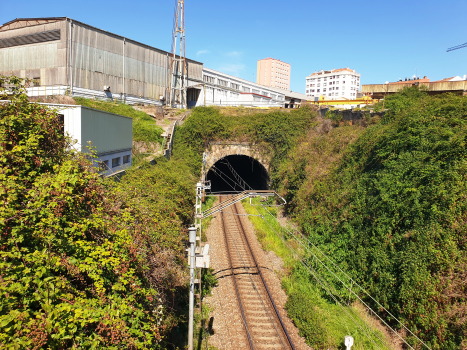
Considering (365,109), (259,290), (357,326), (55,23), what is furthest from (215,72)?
(357,326)

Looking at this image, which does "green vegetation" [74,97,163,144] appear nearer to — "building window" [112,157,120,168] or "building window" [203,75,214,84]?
"building window" [112,157,120,168]

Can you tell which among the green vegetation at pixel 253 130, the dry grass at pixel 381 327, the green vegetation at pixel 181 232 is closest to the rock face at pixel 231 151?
the green vegetation at pixel 253 130

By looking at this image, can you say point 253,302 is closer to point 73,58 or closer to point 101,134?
point 101,134

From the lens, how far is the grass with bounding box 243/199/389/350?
368 inches

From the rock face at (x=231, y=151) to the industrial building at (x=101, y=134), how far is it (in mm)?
9600

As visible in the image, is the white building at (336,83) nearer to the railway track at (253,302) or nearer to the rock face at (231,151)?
the rock face at (231,151)

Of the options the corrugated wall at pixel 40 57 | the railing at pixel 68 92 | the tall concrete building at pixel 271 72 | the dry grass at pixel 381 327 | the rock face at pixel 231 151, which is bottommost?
the dry grass at pixel 381 327

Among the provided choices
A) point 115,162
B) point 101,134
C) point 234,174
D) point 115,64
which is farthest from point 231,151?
point 101,134

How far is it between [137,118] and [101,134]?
12.3 meters

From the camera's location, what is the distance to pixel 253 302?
11.7 m

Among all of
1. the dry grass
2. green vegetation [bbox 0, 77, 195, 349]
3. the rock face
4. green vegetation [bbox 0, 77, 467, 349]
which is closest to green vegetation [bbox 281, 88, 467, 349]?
green vegetation [bbox 0, 77, 467, 349]

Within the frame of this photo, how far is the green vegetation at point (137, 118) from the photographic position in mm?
20484

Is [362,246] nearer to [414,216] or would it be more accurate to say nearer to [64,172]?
[414,216]

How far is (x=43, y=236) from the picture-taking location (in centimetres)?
475
